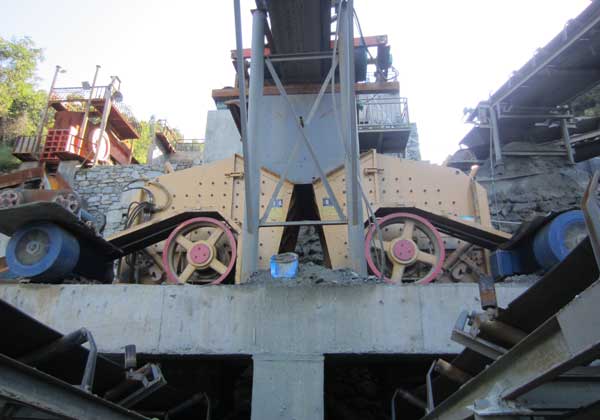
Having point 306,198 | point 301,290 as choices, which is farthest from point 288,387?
point 306,198

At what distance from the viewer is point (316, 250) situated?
10.2 m

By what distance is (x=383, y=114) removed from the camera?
1301cm

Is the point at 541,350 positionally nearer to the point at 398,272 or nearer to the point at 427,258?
the point at 398,272

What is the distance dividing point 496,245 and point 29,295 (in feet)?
18.4

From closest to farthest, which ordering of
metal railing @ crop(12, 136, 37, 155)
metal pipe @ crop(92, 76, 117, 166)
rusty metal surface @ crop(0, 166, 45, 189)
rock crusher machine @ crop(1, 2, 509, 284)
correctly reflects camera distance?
rock crusher machine @ crop(1, 2, 509, 284) < rusty metal surface @ crop(0, 166, 45, 189) < metal railing @ crop(12, 136, 37, 155) < metal pipe @ crop(92, 76, 117, 166)

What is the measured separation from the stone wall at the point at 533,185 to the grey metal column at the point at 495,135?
0.39 meters

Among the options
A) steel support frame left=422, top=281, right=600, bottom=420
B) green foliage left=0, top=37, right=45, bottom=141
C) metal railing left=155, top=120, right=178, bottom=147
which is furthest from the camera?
green foliage left=0, top=37, right=45, bottom=141

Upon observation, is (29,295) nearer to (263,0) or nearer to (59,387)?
(59,387)

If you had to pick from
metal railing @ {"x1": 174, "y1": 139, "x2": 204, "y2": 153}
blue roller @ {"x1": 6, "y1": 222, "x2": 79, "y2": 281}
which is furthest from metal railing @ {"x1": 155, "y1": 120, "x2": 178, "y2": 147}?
blue roller @ {"x1": 6, "y1": 222, "x2": 79, "y2": 281}

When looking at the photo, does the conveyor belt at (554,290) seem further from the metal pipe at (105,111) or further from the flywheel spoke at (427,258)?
the metal pipe at (105,111)

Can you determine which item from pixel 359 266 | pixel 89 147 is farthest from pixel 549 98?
pixel 89 147

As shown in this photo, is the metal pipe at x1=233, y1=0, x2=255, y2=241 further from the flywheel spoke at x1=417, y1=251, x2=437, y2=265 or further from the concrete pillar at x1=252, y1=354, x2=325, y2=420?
the flywheel spoke at x1=417, y1=251, x2=437, y2=265

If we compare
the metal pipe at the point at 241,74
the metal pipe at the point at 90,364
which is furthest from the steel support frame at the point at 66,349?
the metal pipe at the point at 241,74

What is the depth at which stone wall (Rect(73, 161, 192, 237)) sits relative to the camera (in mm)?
13353
